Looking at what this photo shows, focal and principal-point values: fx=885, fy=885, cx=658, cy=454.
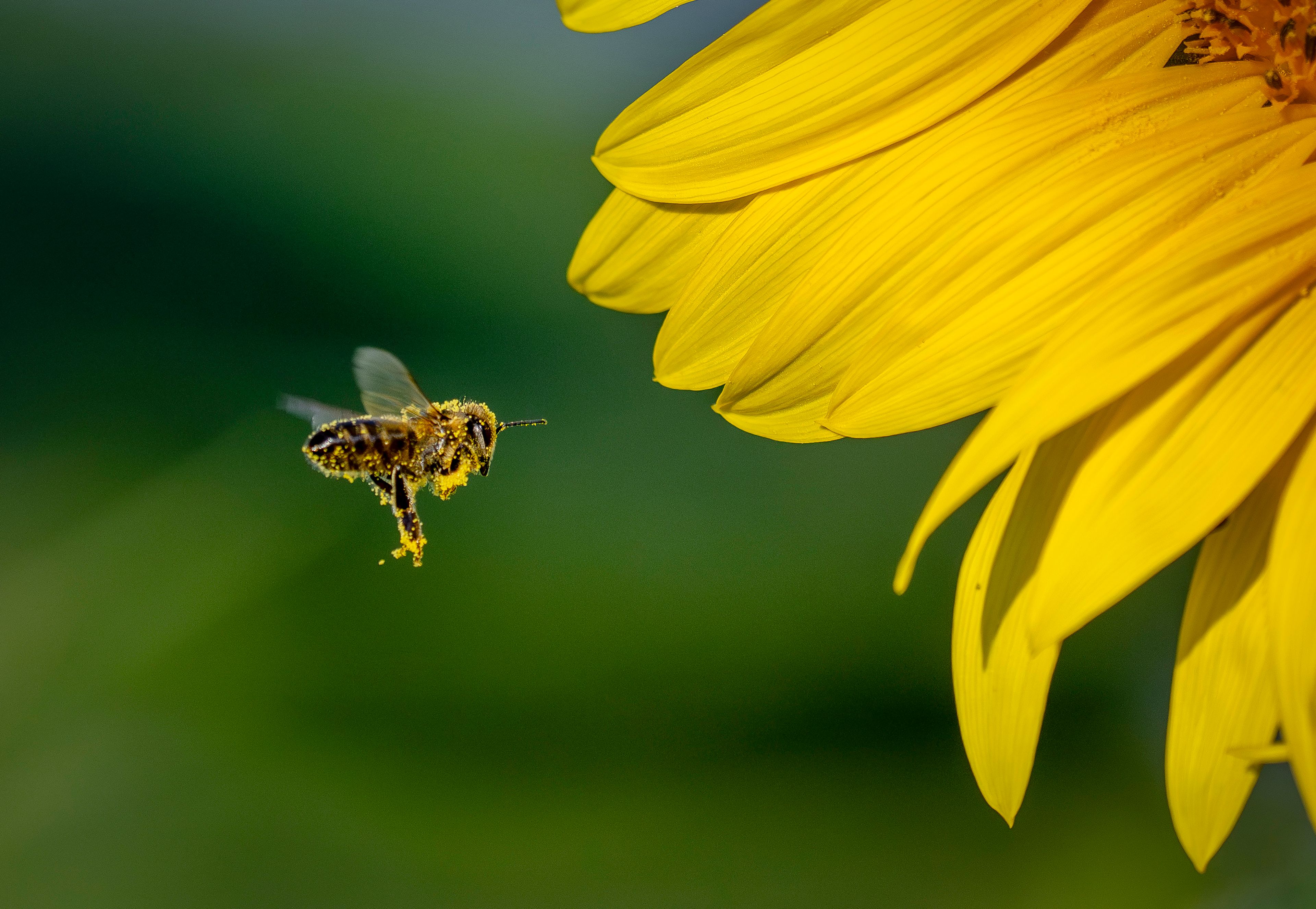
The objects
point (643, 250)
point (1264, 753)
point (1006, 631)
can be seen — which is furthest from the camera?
point (643, 250)

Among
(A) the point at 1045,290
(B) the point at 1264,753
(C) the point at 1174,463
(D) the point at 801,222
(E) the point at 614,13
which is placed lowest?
(B) the point at 1264,753

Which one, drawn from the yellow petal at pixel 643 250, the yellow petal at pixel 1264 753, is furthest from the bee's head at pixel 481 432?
the yellow petal at pixel 1264 753

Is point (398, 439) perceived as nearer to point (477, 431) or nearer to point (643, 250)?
point (477, 431)

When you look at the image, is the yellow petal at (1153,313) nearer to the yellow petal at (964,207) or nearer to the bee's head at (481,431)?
the yellow petal at (964,207)

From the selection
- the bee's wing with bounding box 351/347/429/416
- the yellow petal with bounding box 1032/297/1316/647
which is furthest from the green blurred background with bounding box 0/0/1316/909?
the yellow petal with bounding box 1032/297/1316/647

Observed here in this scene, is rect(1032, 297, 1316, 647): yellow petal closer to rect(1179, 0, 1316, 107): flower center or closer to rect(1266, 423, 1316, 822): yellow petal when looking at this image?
rect(1266, 423, 1316, 822): yellow petal

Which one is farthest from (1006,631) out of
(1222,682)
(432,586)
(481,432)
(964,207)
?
(432,586)
